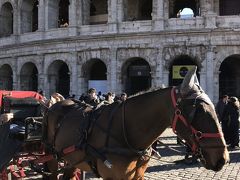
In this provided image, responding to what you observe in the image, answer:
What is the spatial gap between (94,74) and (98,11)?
475 centimetres

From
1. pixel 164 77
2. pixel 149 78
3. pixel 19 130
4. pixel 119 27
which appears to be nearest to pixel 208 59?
pixel 164 77

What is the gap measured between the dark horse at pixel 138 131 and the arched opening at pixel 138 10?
759 inches

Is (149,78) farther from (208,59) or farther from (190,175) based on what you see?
(190,175)

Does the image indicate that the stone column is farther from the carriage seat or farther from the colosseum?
the carriage seat

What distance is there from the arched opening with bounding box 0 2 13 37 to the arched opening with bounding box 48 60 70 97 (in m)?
6.08

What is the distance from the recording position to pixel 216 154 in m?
3.27

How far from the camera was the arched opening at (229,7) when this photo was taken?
22.8 metres

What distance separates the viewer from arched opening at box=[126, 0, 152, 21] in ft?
79.2

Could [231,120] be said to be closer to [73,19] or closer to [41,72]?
[73,19]

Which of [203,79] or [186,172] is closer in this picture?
[186,172]

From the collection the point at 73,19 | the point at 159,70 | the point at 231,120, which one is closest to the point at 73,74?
the point at 73,19

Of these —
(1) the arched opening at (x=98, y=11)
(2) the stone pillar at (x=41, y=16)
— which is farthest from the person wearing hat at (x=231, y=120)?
(2) the stone pillar at (x=41, y=16)

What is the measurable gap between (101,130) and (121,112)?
1.10 feet

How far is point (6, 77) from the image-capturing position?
29.1 metres
